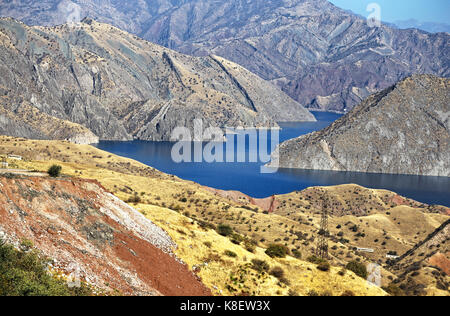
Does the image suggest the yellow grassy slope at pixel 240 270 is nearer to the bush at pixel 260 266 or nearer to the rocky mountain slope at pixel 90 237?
the bush at pixel 260 266

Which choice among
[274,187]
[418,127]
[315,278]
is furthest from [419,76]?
[315,278]

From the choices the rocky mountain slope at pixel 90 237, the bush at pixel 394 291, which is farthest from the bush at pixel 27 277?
the bush at pixel 394 291

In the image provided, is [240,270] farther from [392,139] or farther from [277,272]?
[392,139]

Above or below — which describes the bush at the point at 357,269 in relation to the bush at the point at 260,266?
below

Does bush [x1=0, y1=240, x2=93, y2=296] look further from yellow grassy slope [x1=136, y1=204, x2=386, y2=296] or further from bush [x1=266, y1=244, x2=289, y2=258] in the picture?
bush [x1=266, y1=244, x2=289, y2=258]

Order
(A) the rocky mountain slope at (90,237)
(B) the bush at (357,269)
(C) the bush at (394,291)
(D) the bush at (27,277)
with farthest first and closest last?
(B) the bush at (357,269) → (C) the bush at (394,291) → (A) the rocky mountain slope at (90,237) → (D) the bush at (27,277)

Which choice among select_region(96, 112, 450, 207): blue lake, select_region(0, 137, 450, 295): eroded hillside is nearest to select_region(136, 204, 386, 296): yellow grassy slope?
select_region(0, 137, 450, 295): eroded hillside

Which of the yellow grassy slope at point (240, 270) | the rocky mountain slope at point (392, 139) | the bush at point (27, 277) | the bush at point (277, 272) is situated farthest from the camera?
the rocky mountain slope at point (392, 139)
